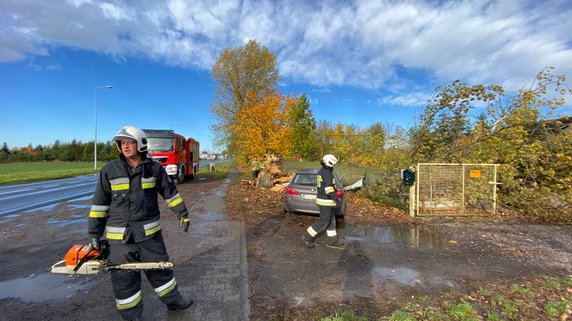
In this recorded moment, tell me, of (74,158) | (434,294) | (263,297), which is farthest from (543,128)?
(74,158)

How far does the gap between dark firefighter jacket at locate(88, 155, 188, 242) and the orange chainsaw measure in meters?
0.20

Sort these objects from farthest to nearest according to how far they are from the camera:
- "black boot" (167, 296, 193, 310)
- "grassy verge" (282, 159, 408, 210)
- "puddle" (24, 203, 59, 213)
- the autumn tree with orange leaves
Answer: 1. the autumn tree with orange leaves
2. "grassy verge" (282, 159, 408, 210)
3. "puddle" (24, 203, 59, 213)
4. "black boot" (167, 296, 193, 310)

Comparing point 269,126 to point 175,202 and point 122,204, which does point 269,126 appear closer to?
point 175,202

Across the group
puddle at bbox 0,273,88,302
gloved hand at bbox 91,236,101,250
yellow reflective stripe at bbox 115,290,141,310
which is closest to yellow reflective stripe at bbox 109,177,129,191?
gloved hand at bbox 91,236,101,250

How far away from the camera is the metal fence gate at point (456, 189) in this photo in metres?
8.73

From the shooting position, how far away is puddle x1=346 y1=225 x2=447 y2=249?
6.15 m

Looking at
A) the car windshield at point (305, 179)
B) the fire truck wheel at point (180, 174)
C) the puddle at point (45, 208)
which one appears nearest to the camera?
the car windshield at point (305, 179)

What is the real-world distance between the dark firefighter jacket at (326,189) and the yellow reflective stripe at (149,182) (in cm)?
349

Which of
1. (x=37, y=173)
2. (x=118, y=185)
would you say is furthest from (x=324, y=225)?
(x=37, y=173)

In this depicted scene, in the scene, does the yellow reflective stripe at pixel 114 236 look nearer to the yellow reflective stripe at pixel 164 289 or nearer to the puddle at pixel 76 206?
the yellow reflective stripe at pixel 164 289

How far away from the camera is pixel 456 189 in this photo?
8.95m

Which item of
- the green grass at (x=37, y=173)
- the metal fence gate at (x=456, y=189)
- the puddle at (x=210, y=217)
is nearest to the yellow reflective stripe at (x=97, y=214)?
the puddle at (x=210, y=217)

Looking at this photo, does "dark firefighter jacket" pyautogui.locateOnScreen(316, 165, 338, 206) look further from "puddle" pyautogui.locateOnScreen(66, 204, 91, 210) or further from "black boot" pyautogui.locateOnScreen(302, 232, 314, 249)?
"puddle" pyautogui.locateOnScreen(66, 204, 91, 210)

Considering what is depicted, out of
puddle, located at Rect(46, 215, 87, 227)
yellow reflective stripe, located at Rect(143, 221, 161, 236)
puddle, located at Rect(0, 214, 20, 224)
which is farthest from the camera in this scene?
puddle, located at Rect(0, 214, 20, 224)
